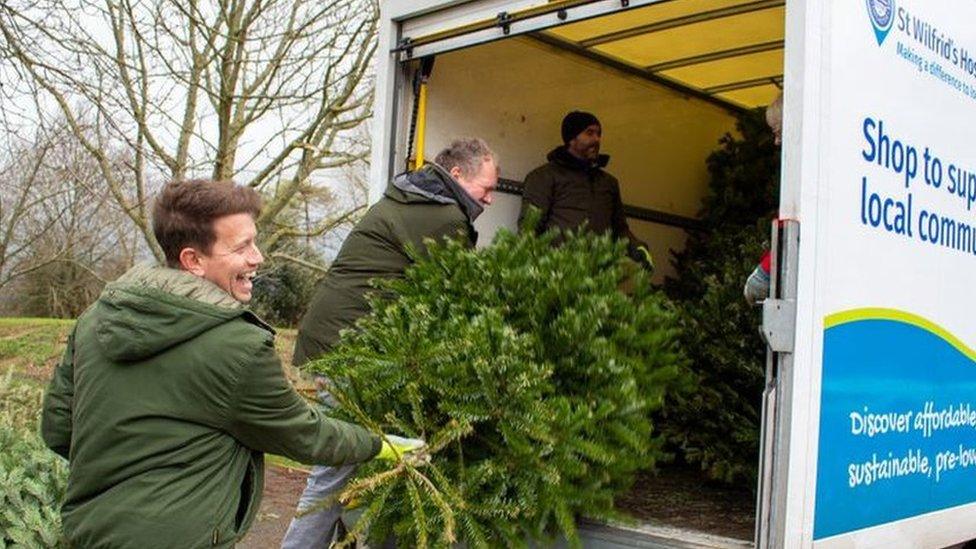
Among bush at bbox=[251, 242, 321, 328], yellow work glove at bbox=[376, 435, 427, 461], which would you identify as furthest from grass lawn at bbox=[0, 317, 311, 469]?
yellow work glove at bbox=[376, 435, 427, 461]

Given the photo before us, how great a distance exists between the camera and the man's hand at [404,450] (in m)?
2.95

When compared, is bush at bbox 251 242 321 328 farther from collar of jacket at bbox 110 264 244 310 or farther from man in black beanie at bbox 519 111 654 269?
collar of jacket at bbox 110 264 244 310

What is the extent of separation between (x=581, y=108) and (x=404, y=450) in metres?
2.98

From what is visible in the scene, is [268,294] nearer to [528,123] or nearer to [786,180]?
[528,123]

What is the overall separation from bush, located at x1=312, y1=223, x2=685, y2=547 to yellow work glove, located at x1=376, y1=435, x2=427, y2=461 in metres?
0.04

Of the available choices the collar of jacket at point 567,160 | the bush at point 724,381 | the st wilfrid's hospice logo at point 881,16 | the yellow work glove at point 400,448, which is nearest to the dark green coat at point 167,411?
the yellow work glove at point 400,448

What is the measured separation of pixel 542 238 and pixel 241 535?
1.45 meters

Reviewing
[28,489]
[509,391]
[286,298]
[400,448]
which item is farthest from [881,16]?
[286,298]

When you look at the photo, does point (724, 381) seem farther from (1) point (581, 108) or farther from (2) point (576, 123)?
(1) point (581, 108)

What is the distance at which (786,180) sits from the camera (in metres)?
3.00

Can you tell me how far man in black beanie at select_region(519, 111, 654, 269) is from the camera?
5.12m

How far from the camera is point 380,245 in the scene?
4.09 metres

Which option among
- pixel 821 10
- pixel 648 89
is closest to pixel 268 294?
pixel 648 89

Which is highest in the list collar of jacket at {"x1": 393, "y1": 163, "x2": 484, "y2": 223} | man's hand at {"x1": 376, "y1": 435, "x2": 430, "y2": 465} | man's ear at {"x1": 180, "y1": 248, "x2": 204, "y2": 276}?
collar of jacket at {"x1": 393, "y1": 163, "x2": 484, "y2": 223}
